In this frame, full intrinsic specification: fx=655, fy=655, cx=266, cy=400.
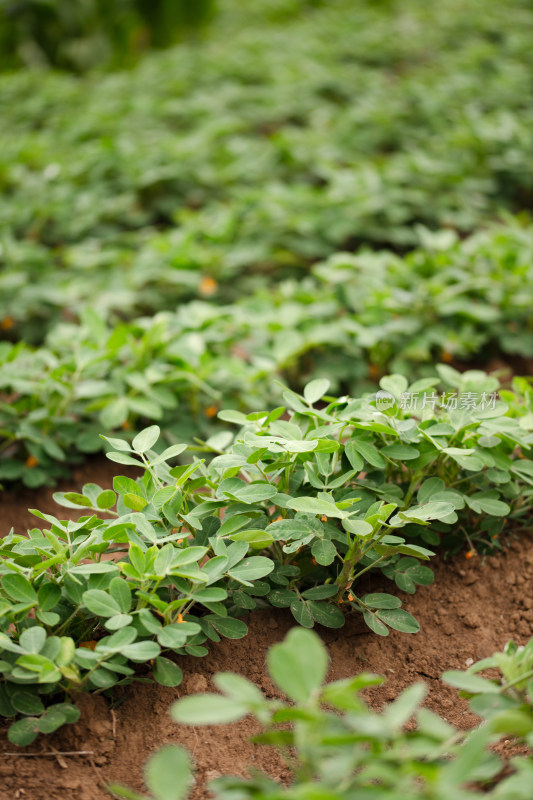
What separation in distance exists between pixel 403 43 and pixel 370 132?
3.16 metres

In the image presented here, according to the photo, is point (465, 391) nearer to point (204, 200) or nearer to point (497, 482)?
point (497, 482)

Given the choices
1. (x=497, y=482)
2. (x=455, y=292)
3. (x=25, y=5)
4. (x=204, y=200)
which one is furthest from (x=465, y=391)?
(x=25, y=5)

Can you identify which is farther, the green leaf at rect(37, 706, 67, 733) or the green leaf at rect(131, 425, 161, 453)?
the green leaf at rect(131, 425, 161, 453)

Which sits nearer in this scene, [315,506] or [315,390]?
[315,506]

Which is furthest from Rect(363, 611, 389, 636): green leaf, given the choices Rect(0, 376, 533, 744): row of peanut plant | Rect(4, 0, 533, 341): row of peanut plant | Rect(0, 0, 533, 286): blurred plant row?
Rect(0, 0, 533, 286): blurred plant row

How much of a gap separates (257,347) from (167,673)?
4.46 feet

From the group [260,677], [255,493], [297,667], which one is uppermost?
[297,667]

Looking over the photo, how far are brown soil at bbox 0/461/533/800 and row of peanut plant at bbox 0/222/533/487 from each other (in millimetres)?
793

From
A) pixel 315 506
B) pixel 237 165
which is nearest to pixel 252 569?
pixel 315 506

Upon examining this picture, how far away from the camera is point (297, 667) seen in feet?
2.65

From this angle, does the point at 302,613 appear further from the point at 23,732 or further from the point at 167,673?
the point at 23,732

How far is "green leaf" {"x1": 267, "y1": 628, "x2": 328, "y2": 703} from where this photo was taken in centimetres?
80

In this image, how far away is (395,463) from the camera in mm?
1503

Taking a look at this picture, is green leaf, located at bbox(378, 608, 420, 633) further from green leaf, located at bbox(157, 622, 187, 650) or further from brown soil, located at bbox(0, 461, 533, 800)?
green leaf, located at bbox(157, 622, 187, 650)
